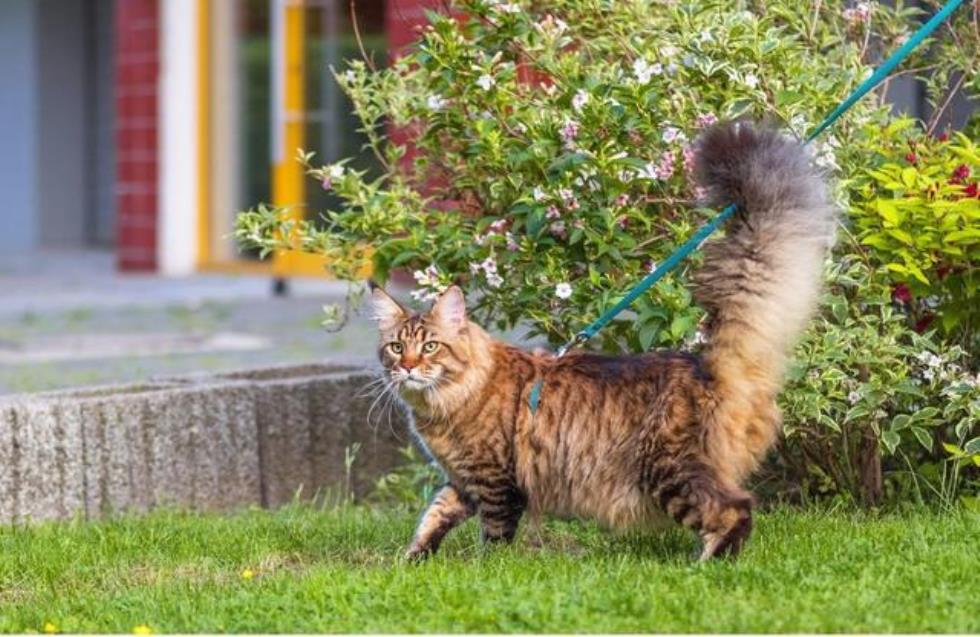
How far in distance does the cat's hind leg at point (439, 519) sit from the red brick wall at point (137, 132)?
11.4 meters

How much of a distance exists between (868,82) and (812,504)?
4.91 ft

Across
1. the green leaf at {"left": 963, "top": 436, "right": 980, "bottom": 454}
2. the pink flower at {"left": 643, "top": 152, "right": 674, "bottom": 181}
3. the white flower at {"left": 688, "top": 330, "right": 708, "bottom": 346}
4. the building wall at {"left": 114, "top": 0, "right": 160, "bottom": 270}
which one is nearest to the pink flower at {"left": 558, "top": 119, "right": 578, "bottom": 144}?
the pink flower at {"left": 643, "top": 152, "right": 674, "bottom": 181}

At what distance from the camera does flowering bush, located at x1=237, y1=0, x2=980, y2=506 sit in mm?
6199

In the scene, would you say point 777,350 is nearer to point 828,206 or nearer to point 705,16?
point 828,206

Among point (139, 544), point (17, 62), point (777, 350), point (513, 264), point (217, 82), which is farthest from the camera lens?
point (17, 62)

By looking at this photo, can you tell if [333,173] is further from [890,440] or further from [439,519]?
[890,440]

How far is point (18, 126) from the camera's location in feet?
67.3

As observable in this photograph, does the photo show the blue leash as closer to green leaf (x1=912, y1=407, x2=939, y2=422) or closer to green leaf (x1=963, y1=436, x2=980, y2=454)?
green leaf (x1=912, y1=407, x2=939, y2=422)

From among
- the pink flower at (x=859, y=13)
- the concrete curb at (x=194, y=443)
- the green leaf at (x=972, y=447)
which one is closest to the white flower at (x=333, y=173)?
the concrete curb at (x=194, y=443)

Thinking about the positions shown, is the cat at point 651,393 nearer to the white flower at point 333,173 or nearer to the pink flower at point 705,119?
the pink flower at point 705,119

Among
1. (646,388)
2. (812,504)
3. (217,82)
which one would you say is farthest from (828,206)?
(217,82)

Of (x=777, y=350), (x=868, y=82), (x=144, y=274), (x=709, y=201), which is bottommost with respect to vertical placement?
(x=144, y=274)

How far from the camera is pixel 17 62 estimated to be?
20.6m

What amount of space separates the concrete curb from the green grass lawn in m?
0.52
